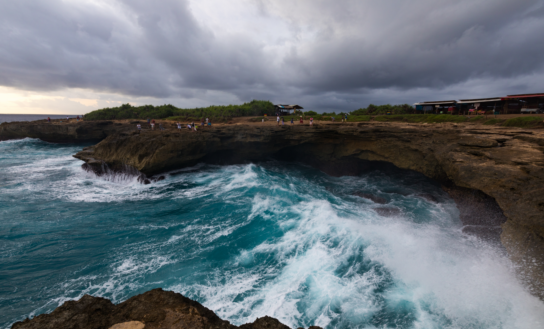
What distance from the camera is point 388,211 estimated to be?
11781mm

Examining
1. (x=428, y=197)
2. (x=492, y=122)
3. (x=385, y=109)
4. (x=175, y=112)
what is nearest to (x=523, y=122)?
(x=492, y=122)

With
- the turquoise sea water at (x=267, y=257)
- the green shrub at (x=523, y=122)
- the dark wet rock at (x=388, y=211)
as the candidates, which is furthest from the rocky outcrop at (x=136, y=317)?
the green shrub at (x=523, y=122)

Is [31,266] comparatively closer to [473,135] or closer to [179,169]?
[179,169]

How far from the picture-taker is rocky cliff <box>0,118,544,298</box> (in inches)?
293

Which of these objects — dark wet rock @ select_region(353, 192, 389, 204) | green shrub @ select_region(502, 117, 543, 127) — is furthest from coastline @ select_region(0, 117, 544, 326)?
dark wet rock @ select_region(353, 192, 389, 204)

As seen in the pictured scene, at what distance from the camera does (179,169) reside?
1912cm

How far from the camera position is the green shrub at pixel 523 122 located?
14.1 metres

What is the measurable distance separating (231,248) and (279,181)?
8409mm

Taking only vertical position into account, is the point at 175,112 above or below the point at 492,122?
above

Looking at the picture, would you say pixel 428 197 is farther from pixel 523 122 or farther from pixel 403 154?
pixel 523 122

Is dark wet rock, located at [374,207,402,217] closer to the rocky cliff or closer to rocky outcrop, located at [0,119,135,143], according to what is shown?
the rocky cliff

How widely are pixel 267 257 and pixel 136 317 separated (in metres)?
6.01

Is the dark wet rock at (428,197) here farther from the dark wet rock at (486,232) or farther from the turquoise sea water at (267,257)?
the dark wet rock at (486,232)

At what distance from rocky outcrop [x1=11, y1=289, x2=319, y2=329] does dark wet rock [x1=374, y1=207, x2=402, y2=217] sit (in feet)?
34.2
